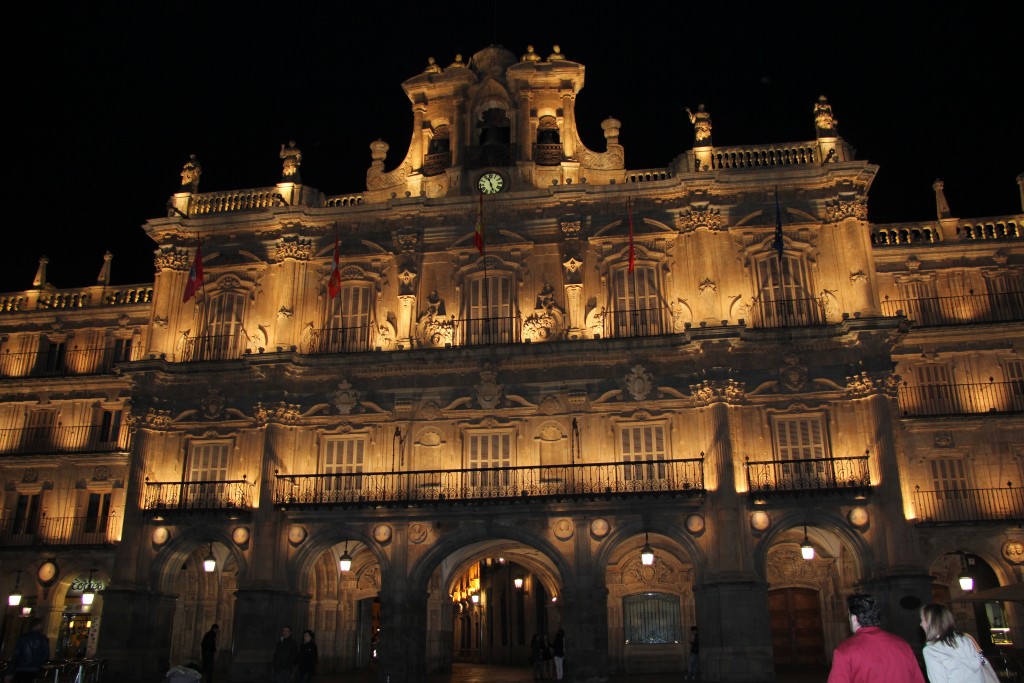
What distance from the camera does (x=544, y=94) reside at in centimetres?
3434

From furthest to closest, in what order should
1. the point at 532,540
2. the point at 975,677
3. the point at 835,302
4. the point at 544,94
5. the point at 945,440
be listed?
the point at 544,94 → the point at 945,440 → the point at 835,302 → the point at 532,540 → the point at 975,677

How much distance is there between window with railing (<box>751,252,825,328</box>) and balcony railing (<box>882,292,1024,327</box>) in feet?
17.4

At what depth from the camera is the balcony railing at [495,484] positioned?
2847cm

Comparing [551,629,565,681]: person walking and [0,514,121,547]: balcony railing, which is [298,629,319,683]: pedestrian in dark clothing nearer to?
[551,629,565,681]: person walking

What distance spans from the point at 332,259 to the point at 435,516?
33.2ft

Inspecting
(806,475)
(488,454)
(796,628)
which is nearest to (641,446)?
(488,454)

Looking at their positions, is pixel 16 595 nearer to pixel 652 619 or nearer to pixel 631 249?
pixel 652 619

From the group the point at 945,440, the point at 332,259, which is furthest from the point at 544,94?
the point at 945,440

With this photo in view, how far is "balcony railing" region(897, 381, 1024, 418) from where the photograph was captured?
1281 inches

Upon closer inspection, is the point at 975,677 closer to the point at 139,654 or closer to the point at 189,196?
the point at 139,654

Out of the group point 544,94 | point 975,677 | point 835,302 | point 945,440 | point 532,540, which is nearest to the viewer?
point 975,677

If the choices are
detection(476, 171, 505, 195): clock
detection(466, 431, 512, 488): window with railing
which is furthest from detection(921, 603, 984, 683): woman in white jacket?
detection(476, 171, 505, 195): clock

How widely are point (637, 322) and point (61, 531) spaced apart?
77.4 feet

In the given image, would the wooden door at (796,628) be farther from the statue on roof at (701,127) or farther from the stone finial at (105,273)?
the stone finial at (105,273)
